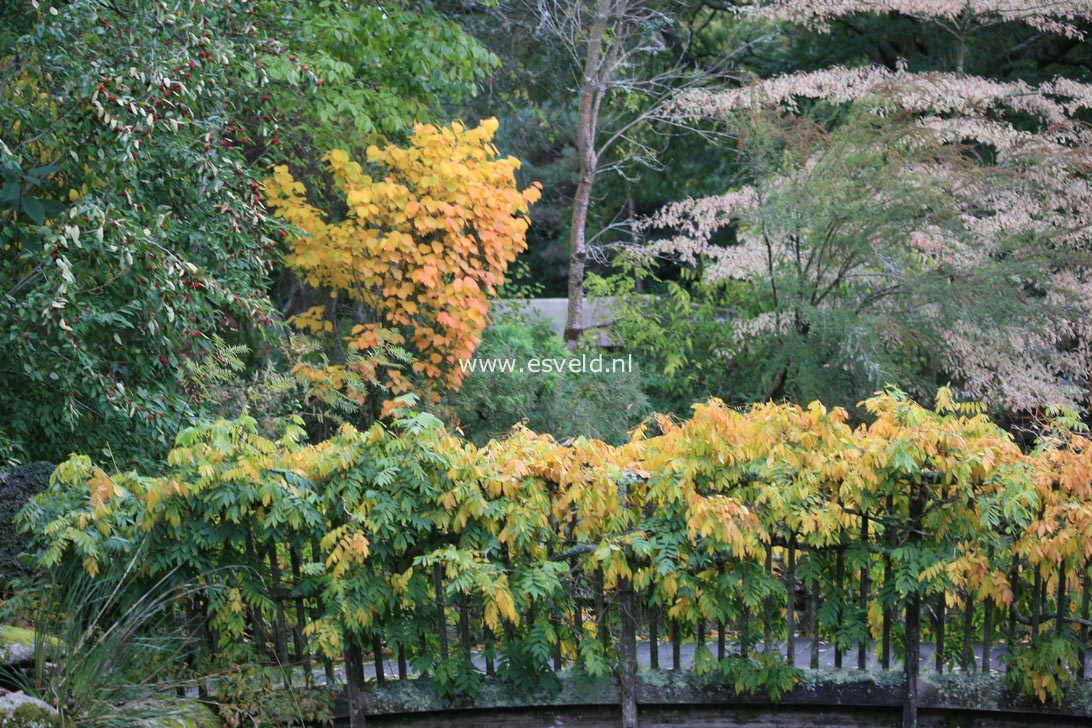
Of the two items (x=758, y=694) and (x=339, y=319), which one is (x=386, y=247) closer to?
(x=339, y=319)

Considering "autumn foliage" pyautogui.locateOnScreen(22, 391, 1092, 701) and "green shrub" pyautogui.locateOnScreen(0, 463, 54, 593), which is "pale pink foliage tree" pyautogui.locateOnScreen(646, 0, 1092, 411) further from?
"green shrub" pyautogui.locateOnScreen(0, 463, 54, 593)

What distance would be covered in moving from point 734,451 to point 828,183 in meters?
5.93

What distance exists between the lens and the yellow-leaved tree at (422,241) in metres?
7.84

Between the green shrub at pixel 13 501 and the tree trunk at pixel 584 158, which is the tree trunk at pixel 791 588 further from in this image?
the tree trunk at pixel 584 158

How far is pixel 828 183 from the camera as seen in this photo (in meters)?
9.27

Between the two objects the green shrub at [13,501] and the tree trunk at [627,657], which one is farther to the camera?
the green shrub at [13,501]

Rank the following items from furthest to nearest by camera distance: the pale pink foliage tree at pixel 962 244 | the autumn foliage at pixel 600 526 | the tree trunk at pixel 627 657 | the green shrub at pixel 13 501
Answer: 1. the pale pink foliage tree at pixel 962 244
2. the green shrub at pixel 13 501
3. the tree trunk at pixel 627 657
4. the autumn foliage at pixel 600 526

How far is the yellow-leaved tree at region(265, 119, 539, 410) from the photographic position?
25.7 ft

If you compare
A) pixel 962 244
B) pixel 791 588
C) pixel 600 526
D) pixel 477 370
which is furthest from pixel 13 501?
pixel 962 244

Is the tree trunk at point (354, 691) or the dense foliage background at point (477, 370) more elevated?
the dense foliage background at point (477, 370)

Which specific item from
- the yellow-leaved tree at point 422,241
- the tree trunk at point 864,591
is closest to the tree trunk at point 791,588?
the tree trunk at point 864,591

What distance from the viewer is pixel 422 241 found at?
26.7 ft

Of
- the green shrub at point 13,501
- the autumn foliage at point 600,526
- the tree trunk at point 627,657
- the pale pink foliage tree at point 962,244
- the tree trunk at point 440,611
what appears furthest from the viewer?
the pale pink foliage tree at point 962,244

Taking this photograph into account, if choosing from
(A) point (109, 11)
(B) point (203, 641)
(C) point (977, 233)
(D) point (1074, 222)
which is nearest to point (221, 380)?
(A) point (109, 11)
